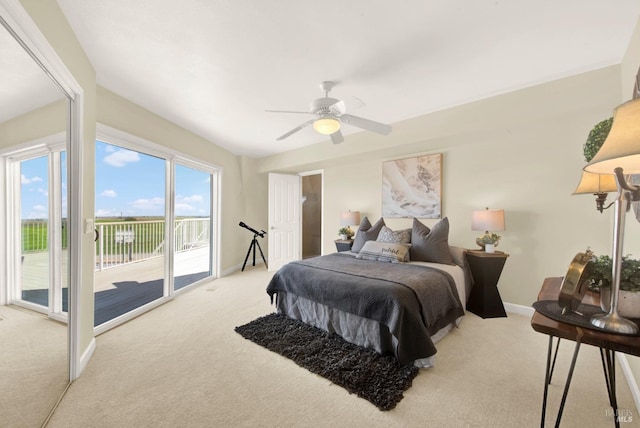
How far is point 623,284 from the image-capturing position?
1011 mm

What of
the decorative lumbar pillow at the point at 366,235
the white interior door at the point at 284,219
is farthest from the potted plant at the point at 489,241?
the white interior door at the point at 284,219

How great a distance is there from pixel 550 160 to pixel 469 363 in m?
2.42

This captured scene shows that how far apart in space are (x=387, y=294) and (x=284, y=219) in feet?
12.0

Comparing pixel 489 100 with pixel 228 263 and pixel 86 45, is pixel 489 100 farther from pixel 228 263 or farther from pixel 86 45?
pixel 228 263

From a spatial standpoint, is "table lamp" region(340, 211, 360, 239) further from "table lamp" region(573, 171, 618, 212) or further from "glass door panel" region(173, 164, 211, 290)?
"table lamp" region(573, 171, 618, 212)

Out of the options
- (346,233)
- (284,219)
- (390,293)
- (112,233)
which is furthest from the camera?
(284,219)

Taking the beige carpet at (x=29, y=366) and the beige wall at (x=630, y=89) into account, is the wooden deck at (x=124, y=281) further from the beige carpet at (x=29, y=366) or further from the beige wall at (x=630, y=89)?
the beige wall at (x=630, y=89)

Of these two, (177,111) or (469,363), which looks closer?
(469,363)

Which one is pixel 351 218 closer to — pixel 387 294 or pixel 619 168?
pixel 387 294

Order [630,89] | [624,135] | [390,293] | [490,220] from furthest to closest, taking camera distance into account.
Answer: [490,220] < [390,293] < [630,89] < [624,135]

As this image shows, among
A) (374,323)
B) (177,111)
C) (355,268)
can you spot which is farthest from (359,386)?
(177,111)

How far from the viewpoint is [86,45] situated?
1.96 m

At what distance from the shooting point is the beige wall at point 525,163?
2566 millimetres

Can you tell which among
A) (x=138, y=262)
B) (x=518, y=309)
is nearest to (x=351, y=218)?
(x=518, y=309)
